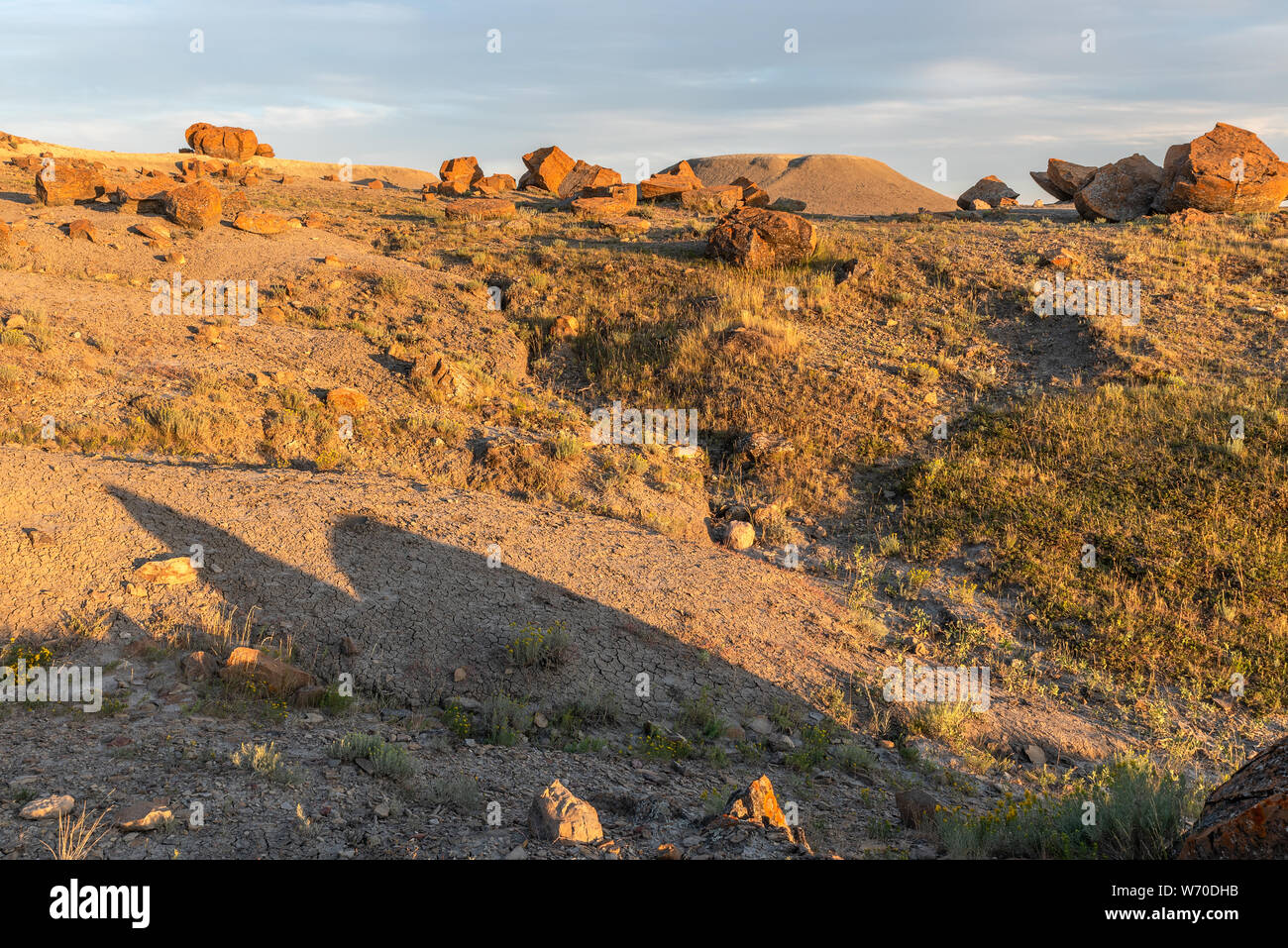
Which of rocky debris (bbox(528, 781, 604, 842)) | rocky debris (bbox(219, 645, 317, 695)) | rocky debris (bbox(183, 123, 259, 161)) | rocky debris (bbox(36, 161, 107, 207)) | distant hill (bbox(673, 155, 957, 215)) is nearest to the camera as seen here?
rocky debris (bbox(528, 781, 604, 842))

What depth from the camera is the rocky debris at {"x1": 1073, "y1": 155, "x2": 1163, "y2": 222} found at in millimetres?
23781

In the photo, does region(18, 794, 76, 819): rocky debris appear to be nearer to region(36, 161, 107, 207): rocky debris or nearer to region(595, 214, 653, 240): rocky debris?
region(595, 214, 653, 240): rocky debris

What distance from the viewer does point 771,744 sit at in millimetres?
6840

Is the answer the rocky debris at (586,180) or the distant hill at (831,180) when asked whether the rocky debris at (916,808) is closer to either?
the rocky debris at (586,180)

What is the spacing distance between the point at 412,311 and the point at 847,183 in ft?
195

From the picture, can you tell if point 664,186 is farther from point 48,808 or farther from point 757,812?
point 48,808

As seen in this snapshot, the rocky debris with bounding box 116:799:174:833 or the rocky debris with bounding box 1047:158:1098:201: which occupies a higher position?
the rocky debris with bounding box 1047:158:1098:201

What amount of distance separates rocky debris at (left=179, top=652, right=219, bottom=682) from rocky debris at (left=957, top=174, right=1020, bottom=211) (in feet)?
112

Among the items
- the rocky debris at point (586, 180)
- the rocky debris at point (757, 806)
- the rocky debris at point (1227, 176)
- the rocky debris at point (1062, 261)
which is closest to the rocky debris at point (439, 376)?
the rocky debris at point (757, 806)

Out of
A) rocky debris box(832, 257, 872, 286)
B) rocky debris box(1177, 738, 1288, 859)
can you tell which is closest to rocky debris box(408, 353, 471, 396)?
rocky debris box(832, 257, 872, 286)

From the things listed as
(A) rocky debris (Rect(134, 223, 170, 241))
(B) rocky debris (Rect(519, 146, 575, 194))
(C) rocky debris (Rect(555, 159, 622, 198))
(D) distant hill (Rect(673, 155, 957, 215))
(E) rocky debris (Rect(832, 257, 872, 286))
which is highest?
(D) distant hill (Rect(673, 155, 957, 215))

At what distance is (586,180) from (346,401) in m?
19.8

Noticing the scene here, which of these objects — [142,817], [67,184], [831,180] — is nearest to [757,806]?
[142,817]

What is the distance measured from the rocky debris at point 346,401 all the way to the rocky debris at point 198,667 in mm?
6756
